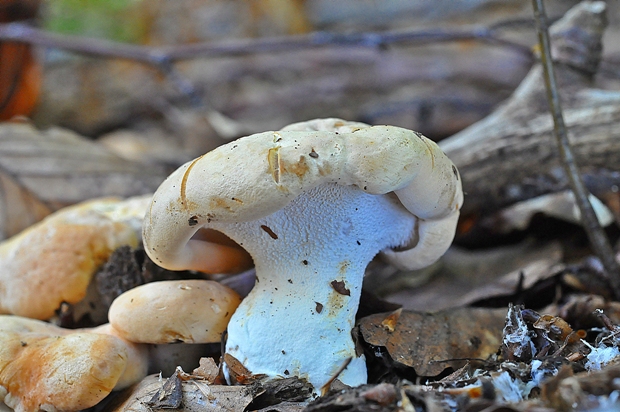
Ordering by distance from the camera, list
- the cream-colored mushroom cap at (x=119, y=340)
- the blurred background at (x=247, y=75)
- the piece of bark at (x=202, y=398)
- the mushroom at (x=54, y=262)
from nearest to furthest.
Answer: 1. the piece of bark at (x=202, y=398)
2. the cream-colored mushroom cap at (x=119, y=340)
3. the mushroom at (x=54, y=262)
4. the blurred background at (x=247, y=75)

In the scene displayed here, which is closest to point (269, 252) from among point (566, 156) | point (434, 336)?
point (434, 336)

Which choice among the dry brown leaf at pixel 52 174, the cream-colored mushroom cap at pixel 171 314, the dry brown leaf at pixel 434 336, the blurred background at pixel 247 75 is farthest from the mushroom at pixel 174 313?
the blurred background at pixel 247 75

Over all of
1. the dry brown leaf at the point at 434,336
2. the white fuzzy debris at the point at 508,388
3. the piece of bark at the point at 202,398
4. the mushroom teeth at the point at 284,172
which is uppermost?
the mushroom teeth at the point at 284,172

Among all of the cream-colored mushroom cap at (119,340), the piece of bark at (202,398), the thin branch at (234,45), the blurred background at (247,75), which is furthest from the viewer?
the blurred background at (247,75)

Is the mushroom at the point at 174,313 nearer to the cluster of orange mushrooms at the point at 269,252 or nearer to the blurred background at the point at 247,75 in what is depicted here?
the cluster of orange mushrooms at the point at 269,252

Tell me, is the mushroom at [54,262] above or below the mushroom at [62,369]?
above

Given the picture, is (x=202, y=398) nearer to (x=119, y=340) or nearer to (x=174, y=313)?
(x=174, y=313)

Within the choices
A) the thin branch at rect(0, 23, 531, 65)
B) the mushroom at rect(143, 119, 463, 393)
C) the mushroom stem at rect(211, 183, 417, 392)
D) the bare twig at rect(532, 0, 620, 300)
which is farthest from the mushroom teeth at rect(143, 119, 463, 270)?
the thin branch at rect(0, 23, 531, 65)
